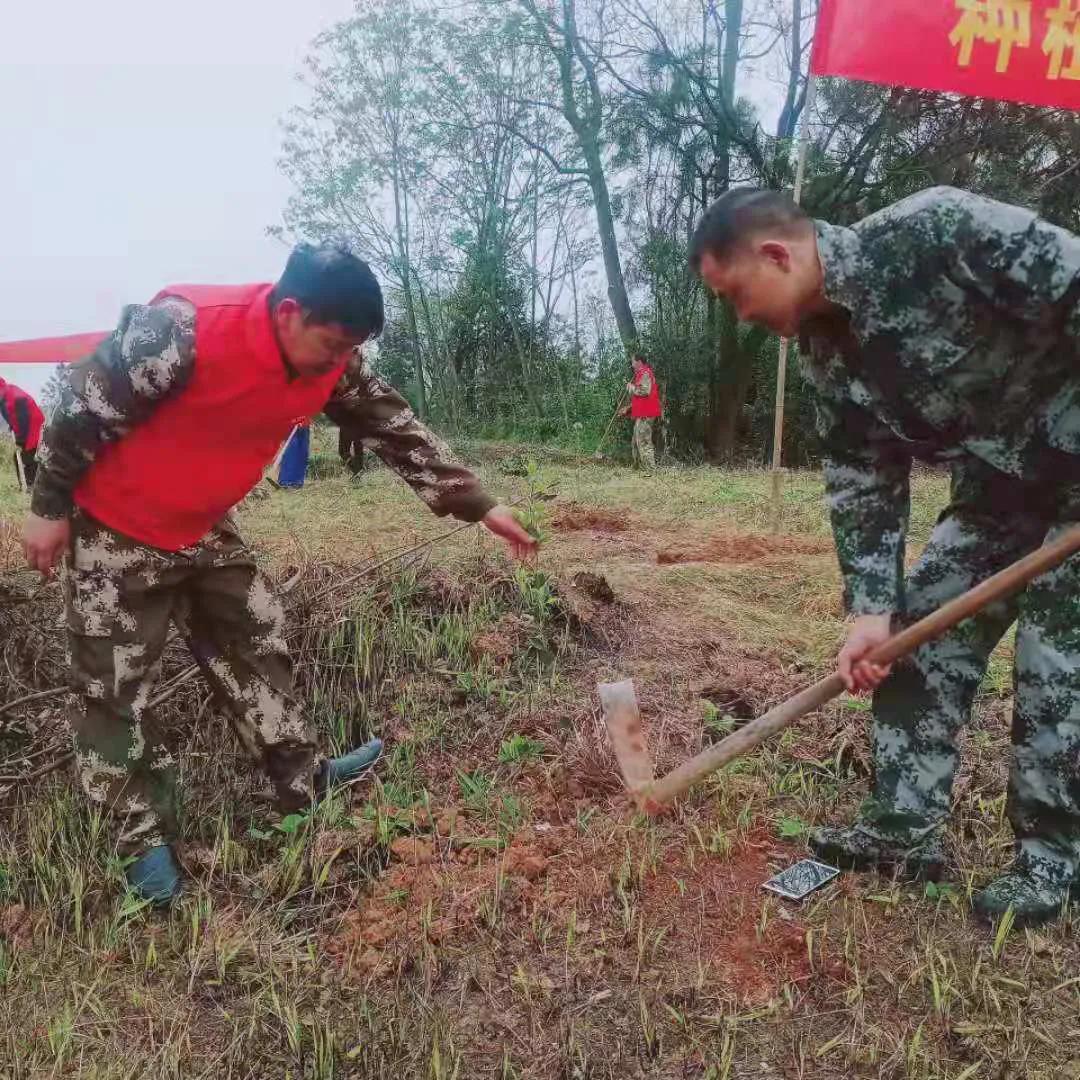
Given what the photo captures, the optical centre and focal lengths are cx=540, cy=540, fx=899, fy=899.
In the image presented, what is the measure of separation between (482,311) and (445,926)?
1616 centimetres

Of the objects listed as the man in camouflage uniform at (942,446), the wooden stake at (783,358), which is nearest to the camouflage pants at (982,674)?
the man in camouflage uniform at (942,446)

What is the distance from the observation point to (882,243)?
5.65 feet

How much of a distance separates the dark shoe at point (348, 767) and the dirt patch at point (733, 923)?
3.09 ft

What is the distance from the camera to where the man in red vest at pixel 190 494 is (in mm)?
1927

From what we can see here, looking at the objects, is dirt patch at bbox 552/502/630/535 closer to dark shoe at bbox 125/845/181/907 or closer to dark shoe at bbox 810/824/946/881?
dark shoe at bbox 810/824/946/881

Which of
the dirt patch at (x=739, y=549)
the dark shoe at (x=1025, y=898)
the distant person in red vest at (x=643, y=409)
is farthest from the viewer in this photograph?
the distant person in red vest at (x=643, y=409)

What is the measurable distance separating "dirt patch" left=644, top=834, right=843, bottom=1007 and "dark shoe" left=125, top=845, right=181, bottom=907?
3.65 feet

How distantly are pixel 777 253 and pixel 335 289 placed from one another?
35.1 inches

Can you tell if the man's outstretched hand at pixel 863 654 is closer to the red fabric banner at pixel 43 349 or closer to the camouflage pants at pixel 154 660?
the camouflage pants at pixel 154 660

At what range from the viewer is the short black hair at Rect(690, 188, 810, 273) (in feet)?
5.64

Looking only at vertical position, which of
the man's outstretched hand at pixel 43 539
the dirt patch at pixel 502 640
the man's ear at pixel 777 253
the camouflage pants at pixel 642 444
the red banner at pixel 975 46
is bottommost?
the camouflage pants at pixel 642 444

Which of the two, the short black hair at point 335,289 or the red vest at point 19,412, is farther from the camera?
the red vest at point 19,412

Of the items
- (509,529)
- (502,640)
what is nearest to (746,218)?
(509,529)

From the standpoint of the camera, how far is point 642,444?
38.4 feet
